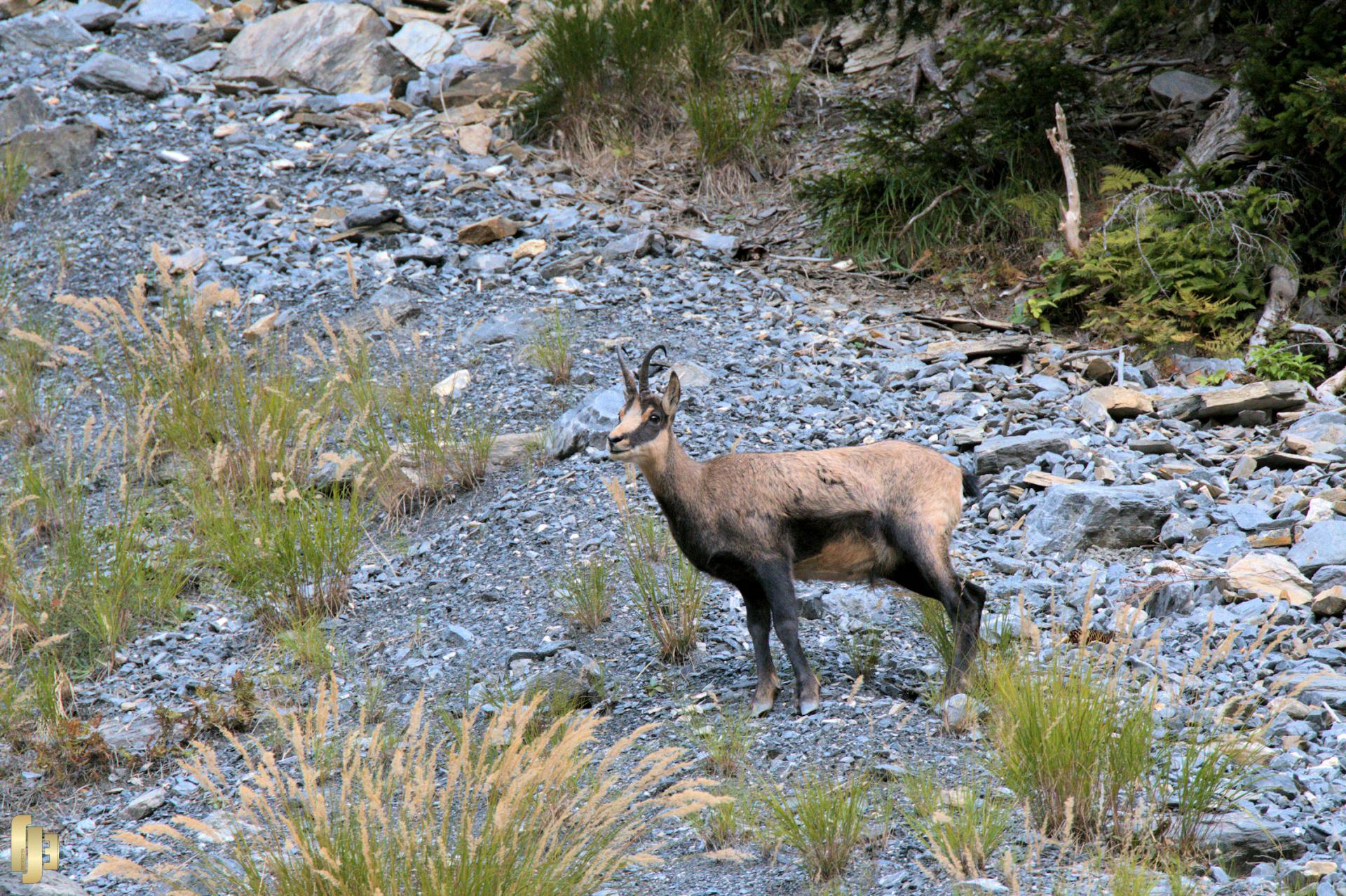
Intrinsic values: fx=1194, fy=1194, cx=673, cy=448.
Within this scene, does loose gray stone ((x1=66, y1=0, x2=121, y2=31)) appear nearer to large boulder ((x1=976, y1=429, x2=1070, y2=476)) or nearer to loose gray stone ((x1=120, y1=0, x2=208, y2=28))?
loose gray stone ((x1=120, y1=0, x2=208, y2=28))

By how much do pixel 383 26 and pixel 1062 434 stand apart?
1038 cm

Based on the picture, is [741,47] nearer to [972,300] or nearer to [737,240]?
[737,240]

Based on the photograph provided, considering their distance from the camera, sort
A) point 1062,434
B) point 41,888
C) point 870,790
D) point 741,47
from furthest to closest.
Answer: point 741,47 < point 1062,434 < point 870,790 < point 41,888

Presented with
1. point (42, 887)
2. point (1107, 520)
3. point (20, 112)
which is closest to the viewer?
point (42, 887)

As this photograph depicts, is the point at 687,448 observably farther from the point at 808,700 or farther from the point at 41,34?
the point at 41,34

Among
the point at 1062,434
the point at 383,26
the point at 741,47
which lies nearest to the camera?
the point at 1062,434

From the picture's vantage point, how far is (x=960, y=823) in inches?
143

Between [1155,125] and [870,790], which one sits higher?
[1155,125]

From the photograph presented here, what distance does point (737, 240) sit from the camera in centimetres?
1055

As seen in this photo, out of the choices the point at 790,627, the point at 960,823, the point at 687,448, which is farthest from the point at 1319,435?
the point at 960,823

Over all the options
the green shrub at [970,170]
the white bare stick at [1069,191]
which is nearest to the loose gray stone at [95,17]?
the green shrub at [970,170]

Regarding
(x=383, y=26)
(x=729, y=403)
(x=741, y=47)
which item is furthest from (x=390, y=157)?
(x=729, y=403)

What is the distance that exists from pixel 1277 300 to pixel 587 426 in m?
4.83

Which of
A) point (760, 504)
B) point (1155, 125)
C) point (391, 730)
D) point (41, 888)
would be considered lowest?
point (391, 730)
